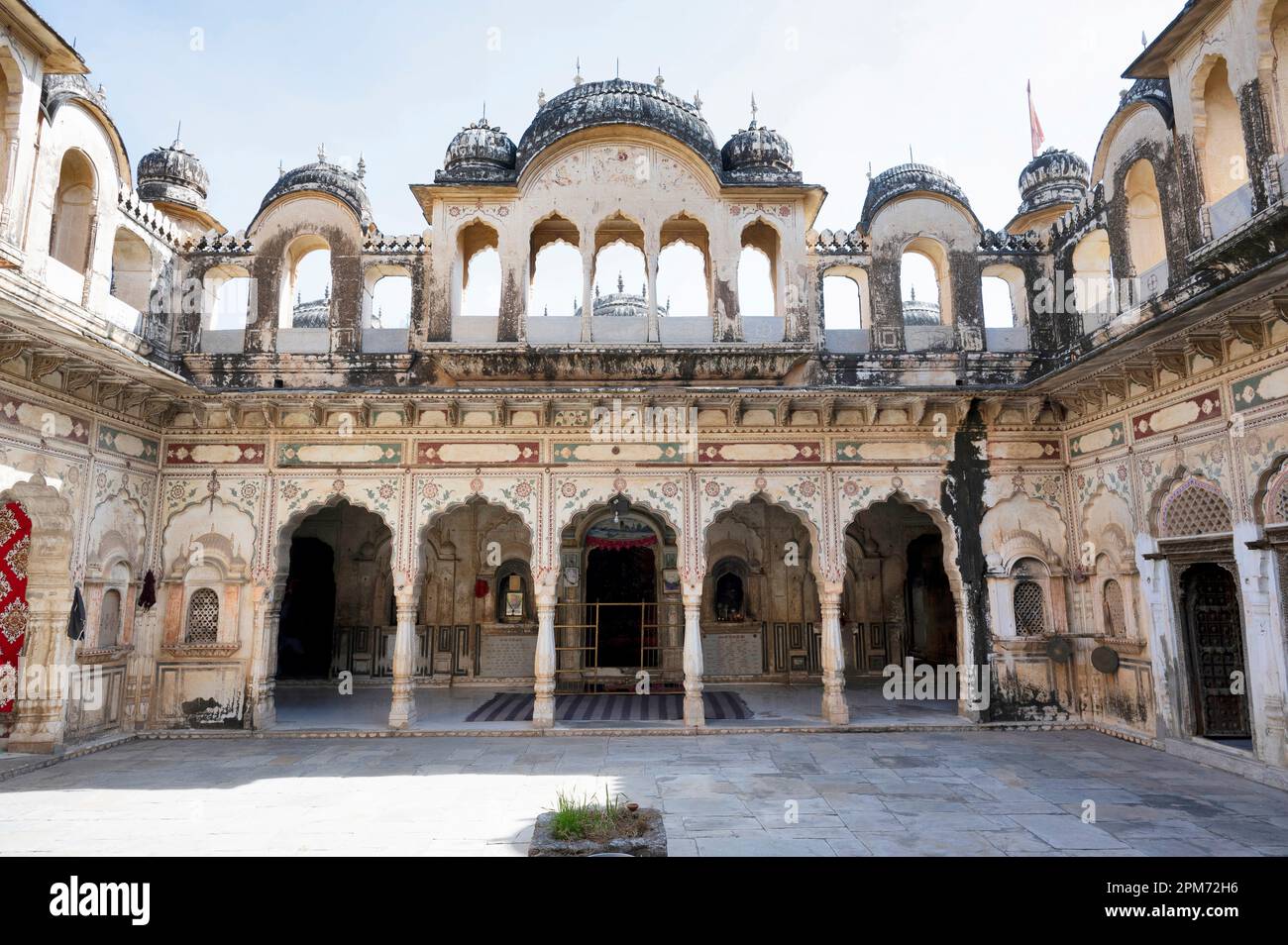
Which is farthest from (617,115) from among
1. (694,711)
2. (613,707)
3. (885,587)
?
(885,587)

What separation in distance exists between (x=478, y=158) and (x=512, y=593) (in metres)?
7.50

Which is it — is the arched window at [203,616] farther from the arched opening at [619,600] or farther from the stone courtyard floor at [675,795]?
the arched opening at [619,600]

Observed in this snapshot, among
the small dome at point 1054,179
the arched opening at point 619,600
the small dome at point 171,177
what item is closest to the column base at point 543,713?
the arched opening at point 619,600

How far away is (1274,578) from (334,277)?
1194 centimetres

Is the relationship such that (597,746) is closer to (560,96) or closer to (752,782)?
(752,782)

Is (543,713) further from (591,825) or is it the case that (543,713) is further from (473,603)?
(591,825)

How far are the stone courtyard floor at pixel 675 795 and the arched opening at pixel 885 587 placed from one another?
14.3 feet

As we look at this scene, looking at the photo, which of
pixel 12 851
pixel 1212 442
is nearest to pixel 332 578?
pixel 12 851

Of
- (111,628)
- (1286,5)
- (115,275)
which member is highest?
(1286,5)

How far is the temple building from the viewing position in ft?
27.3

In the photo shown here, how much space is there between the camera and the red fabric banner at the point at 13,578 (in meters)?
9.03

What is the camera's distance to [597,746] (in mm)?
9195

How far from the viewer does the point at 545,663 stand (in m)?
10.4

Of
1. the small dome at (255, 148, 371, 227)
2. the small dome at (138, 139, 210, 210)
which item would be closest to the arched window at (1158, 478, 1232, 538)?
the small dome at (255, 148, 371, 227)
